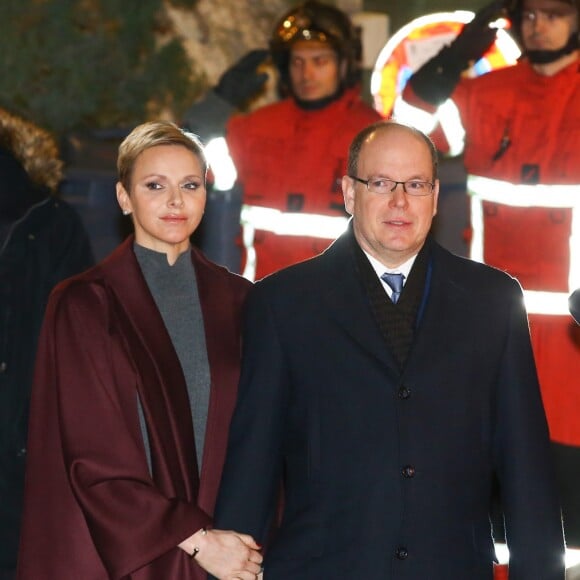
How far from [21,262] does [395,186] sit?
1.84 metres

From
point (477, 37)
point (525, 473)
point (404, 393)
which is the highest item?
point (477, 37)

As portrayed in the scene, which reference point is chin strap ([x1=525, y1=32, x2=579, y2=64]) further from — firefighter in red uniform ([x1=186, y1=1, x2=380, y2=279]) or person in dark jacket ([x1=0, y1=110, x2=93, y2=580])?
person in dark jacket ([x1=0, y1=110, x2=93, y2=580])

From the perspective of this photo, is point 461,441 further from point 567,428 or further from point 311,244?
point 311,244

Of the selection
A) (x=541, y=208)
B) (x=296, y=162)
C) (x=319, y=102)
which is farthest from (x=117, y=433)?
(x=319, y=102)

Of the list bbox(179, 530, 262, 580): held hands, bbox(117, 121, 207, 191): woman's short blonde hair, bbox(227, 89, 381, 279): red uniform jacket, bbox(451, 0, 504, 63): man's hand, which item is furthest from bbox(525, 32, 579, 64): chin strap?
bbox(179, 530, 262, 580): held hands

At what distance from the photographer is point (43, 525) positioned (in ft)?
14.5

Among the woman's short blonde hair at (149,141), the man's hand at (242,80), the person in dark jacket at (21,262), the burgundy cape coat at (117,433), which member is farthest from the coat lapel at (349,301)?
the man's hand at (242,80)

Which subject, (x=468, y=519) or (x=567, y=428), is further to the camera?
(x=567, y=428)

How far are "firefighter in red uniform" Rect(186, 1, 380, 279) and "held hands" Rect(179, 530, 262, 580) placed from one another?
3.10m

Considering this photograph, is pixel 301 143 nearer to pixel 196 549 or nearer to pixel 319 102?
pixel 319 102

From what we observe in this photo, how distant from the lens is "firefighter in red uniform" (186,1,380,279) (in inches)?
284

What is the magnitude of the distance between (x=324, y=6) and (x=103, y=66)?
8.19 ft

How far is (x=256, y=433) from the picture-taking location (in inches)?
160

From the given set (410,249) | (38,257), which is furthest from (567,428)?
(410,249)
